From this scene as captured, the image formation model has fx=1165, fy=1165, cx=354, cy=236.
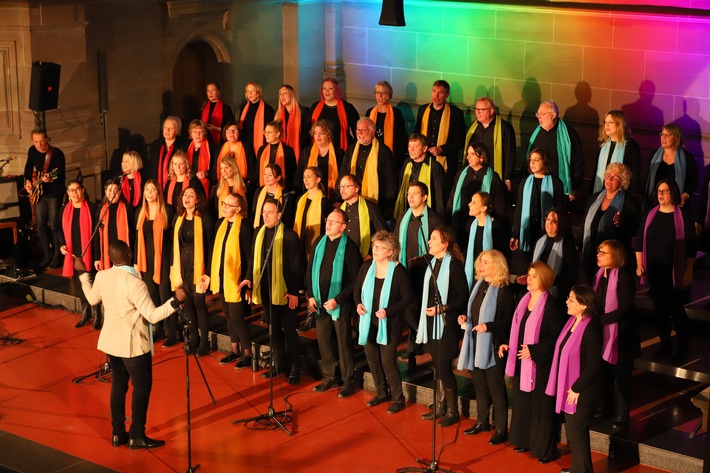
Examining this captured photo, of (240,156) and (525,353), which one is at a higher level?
(240,156)

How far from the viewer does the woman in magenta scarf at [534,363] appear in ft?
24.7

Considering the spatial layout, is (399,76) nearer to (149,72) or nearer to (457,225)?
(149,72)

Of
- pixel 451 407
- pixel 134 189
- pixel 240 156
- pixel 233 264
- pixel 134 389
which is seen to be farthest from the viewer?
pixel 240 156

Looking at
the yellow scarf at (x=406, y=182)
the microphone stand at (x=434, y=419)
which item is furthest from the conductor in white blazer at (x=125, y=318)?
the yellow scarf at (x=406, y=182)

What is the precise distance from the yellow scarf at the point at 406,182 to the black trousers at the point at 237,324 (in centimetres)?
153

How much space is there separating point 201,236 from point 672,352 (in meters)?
3.75

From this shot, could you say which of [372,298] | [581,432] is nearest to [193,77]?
[372,298]

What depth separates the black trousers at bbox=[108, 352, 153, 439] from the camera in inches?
307

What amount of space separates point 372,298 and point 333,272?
459mm

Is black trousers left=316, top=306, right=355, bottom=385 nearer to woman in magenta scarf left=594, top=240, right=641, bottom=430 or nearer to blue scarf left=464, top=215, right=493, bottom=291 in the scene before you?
blue scarf left=464, top=215, right=493, bottom=291

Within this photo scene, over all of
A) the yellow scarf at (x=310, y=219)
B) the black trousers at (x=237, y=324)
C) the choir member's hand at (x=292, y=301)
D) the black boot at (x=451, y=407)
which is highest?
the yellow scarf at (x=310, y=219)

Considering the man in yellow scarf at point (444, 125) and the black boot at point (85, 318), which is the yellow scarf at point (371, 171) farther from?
the black boot at point (85, 318)

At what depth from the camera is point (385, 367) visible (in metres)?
8.52

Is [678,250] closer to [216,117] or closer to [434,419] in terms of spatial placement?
[434,419]
